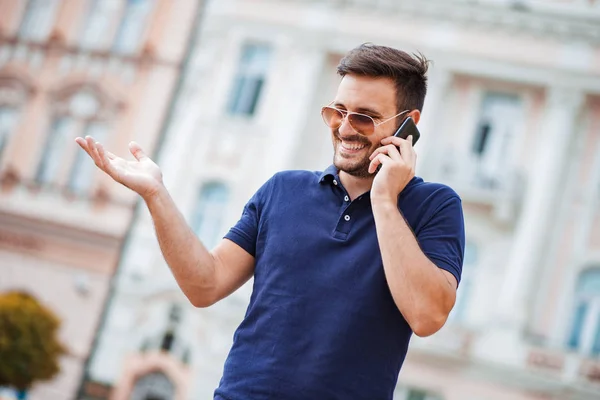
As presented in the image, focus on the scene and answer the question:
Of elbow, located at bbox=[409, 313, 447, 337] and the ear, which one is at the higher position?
the ear

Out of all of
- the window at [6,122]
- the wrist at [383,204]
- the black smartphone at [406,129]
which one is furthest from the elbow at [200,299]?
the window at [6,122]

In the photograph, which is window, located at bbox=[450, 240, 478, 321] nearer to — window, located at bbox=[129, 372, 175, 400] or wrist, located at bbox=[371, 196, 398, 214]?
window, located at bbox=[129, 372, 175, 400]

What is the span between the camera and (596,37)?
1720cm

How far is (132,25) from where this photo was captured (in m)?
19.4

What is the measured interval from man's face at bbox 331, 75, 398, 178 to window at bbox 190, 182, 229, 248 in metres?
15.4

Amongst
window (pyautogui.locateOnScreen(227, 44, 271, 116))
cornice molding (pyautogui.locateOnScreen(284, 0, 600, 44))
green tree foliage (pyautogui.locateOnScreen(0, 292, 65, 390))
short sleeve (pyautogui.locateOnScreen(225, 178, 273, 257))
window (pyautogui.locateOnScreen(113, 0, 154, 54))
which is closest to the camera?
short sleeve (pyautogui.locateOnScreen(225, 178, 273, 257))

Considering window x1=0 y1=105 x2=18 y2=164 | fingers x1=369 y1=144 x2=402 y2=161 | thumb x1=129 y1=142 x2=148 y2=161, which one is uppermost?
window x1=0 y1=105 x2=18 y2=164

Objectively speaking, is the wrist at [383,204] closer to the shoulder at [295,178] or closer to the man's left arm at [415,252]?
the man's left arm at [415,252]

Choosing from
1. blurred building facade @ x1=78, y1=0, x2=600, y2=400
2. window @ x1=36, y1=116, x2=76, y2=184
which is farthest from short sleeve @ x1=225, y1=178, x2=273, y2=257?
window @ x1=36, y1=116, x2=76, y2=184

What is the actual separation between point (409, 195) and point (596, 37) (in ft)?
51.8

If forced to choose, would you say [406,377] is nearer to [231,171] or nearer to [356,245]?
[231,171]

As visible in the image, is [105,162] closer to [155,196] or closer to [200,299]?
[155,196]

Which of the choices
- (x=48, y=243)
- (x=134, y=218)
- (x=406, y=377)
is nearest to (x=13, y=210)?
(x=48, y=243)

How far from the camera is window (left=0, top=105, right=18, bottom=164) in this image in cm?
1944
